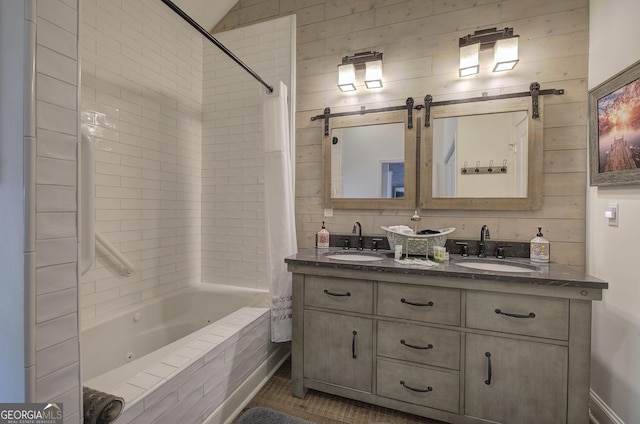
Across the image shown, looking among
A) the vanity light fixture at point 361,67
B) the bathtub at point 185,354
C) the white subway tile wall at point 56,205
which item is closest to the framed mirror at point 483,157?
the vanity light fixture at point 361,67

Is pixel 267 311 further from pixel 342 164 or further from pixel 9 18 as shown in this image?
pixel 9 18

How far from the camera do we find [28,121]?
28.2 inches

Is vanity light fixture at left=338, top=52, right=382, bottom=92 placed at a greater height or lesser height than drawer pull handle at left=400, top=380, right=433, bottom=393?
greater

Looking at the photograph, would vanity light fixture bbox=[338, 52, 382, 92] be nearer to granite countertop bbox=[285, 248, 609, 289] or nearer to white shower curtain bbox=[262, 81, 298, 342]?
white shower curtain bbox=[262, 81, 298, 342]

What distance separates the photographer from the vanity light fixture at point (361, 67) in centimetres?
212

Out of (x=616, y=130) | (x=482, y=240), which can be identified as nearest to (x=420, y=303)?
(x=482, y=240)

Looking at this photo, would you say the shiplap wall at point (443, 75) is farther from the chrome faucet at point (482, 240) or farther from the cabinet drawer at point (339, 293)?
the cabinet drawer at point (339, 293)

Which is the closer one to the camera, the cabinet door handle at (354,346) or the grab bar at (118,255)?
the cabinet door handle at (354,346)

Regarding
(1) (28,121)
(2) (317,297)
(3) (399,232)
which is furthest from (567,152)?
(1) (28,121)

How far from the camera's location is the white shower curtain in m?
2.02

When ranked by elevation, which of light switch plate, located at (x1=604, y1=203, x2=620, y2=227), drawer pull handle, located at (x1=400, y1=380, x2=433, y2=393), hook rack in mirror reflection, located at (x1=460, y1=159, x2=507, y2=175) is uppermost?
hook rack in mirror reflection, located at (x1=460, y1=159, x2=507, y2=175)

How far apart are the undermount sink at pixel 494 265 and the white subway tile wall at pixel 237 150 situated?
61.9 inches

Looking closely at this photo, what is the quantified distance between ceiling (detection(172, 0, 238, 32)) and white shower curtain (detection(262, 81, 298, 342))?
1.11 m

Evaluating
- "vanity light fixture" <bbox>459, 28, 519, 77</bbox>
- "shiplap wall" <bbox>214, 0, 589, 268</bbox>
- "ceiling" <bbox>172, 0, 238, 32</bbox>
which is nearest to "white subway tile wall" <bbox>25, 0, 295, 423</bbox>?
"ceiling" <bbox>172, 0, 238, 32</bbox>
